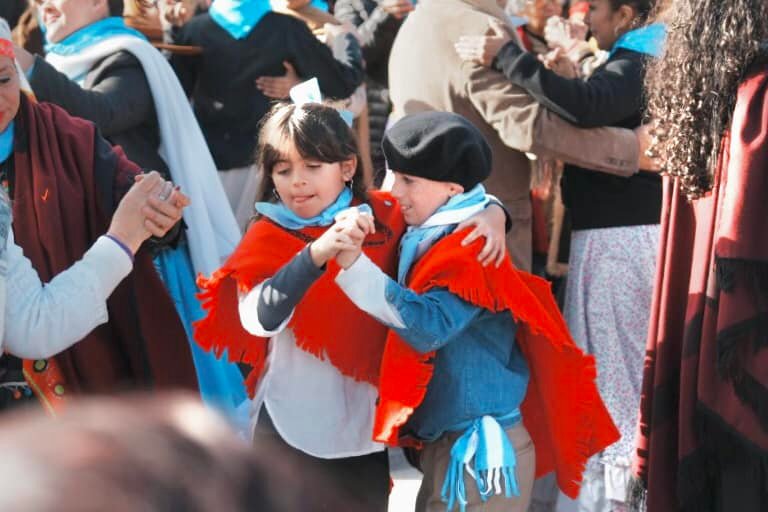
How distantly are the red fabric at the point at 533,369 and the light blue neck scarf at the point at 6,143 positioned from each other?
3.39ft

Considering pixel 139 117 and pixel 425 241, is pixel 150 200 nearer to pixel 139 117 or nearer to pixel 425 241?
pixel 425 241

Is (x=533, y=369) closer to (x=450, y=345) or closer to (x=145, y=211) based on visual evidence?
(x=450, y=345)

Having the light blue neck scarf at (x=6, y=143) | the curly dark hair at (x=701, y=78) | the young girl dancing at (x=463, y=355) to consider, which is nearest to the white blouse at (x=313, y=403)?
the young girl dancing at (x=463, y=355)

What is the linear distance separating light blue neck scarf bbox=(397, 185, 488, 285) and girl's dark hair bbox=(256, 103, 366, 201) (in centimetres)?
27

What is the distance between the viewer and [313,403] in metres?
2.94

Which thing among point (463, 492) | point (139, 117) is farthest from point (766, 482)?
point (139, 117)

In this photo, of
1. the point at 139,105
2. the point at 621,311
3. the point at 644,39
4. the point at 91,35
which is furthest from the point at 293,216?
the point at 644,39

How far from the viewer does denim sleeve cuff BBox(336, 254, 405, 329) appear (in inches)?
107

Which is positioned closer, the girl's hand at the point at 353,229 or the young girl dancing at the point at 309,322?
the girl's hand at the point at 353,229

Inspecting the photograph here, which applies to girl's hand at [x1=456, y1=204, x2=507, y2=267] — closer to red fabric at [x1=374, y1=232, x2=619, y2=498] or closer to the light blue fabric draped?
red fabric at [x1=374, y1=232, x2=619, y2=498]

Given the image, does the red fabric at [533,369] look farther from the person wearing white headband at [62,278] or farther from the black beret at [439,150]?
the person wearing white headband at [62,278]

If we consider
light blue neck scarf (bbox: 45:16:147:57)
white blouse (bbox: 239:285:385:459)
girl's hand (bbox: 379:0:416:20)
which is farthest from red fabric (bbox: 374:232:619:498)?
girl's hand (bbox: 379:0:416:20)

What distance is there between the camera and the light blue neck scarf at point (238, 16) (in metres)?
4.91

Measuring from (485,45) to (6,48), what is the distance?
1.80 metres
